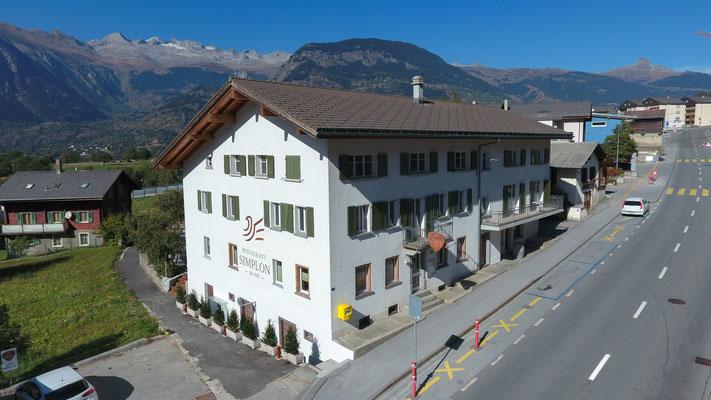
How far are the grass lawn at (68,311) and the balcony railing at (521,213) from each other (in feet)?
61.3

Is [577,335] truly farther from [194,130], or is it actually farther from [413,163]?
[194,130]

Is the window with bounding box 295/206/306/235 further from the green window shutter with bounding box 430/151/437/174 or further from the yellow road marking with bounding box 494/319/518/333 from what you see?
the yellow road marking with bounding box 494/319/518/333

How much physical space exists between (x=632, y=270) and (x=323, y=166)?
18147mm

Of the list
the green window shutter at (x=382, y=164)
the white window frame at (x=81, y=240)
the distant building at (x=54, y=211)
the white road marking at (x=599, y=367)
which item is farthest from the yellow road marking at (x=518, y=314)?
the white window frame at (x=81, y=240)

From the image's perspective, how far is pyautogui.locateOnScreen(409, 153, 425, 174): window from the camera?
20797 millimetres

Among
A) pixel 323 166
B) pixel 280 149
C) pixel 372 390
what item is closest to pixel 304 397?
pixel 372 390

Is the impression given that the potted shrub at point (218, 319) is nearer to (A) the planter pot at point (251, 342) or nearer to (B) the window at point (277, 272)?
(A) the planter pot at point (251, 342)

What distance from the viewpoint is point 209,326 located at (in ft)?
79.2

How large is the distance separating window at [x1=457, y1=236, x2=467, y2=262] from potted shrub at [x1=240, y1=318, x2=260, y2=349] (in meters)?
11.0

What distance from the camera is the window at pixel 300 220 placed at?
18.7 metres

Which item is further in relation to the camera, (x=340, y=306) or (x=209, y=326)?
(x=209, y=326)

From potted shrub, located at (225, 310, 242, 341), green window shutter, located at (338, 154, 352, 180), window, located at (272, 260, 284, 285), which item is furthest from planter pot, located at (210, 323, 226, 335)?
green window shutter, located at (338, 154, 352, 180)

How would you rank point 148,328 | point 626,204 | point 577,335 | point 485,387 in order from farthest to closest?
point 626,204 → point 148,328 → point 577,335 → point 485,387

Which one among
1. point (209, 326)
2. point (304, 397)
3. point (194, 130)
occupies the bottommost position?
point (209, 326)
